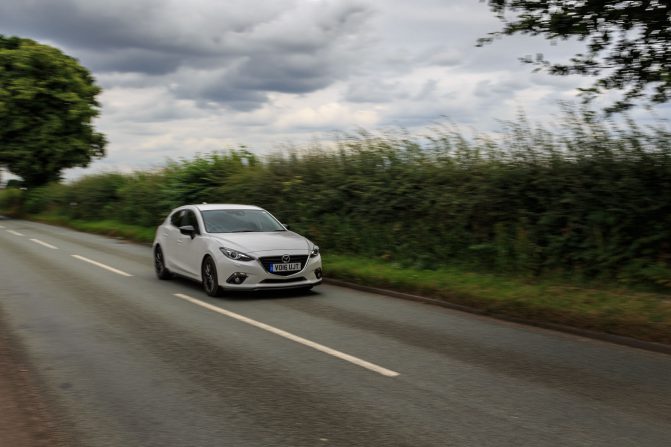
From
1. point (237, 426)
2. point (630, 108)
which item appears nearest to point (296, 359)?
point (237, 426)

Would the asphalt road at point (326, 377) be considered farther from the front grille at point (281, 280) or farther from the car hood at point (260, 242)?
the car hood at point (260, 242)

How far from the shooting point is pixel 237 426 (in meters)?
4.64

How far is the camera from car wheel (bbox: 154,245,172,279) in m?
13.1

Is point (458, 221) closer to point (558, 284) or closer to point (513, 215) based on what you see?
point (513, 215)

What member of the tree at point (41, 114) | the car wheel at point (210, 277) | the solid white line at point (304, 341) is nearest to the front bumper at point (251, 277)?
the car wheel at point (210, 277)

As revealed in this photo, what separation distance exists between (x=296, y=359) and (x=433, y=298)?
14.1 ft

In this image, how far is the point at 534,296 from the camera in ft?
30.5

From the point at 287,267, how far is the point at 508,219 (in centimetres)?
442

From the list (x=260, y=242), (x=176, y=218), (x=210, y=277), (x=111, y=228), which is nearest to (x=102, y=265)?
(x=176, y=218)

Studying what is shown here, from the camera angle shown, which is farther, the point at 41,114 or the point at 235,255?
the point at 41,114

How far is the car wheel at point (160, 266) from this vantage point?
42.9ft

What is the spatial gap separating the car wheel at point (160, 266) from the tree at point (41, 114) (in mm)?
34293

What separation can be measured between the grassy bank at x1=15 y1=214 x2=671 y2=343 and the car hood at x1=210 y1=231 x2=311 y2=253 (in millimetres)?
1745

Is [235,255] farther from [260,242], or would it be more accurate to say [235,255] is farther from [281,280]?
[281,280]
